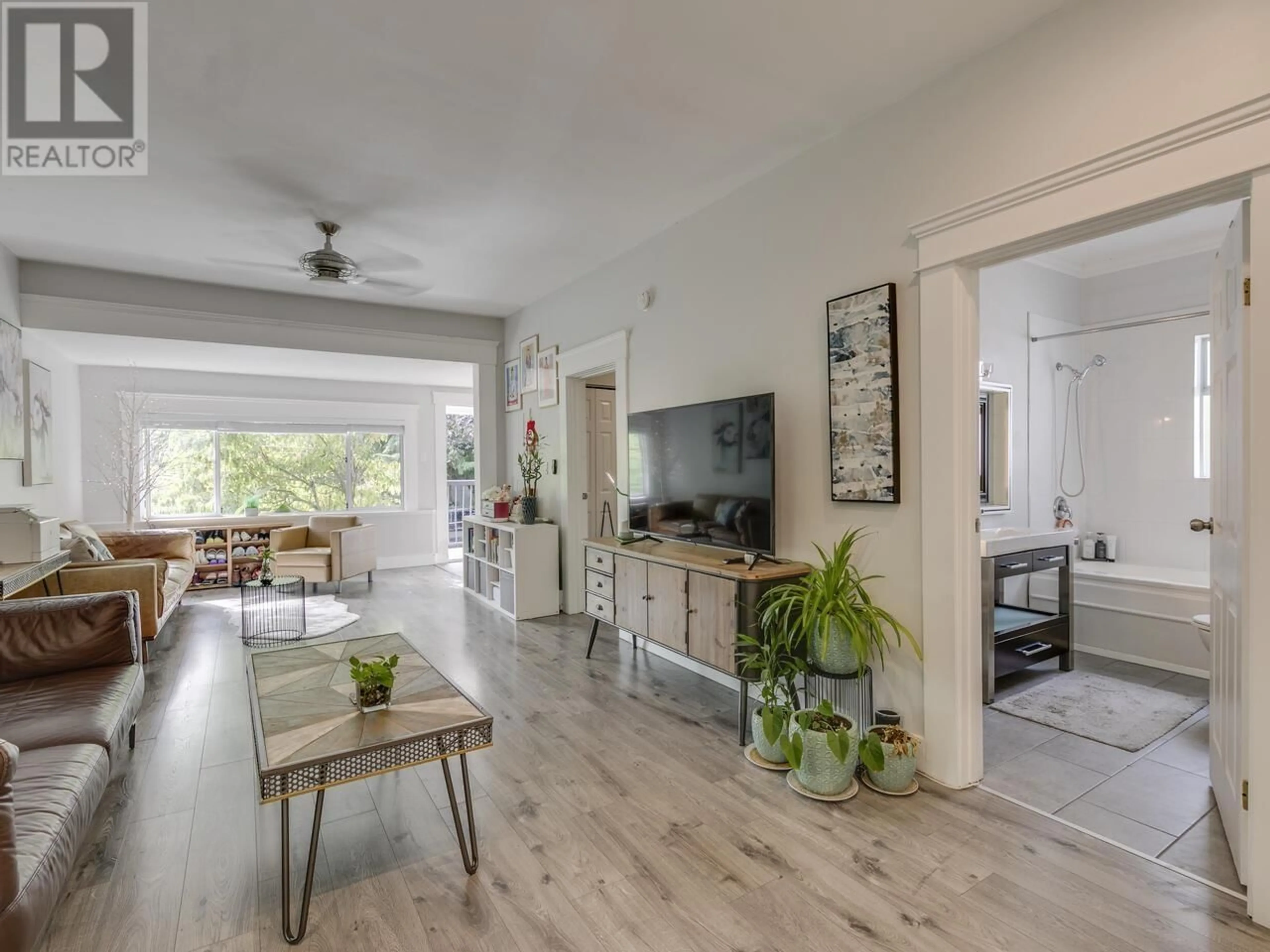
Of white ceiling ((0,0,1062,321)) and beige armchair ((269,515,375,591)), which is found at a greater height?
white ceiling ((0,0,1062,321))

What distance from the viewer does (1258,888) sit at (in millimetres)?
1604

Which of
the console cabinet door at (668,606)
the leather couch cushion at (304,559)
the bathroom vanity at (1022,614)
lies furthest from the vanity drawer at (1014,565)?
the leather couch cushion at (304,559)

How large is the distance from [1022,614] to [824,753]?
213cm

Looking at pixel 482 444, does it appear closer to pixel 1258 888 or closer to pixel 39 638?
pixel 39 638

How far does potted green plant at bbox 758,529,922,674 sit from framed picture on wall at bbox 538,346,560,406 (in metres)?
3.05

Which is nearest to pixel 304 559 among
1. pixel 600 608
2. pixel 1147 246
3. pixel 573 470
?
pixel 573 470

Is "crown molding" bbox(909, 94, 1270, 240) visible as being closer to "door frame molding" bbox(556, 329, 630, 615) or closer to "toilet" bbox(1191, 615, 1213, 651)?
"toilet" bbox(1191, 615, 1213, 651)

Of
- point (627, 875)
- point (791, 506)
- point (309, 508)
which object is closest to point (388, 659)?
point (627, 875)

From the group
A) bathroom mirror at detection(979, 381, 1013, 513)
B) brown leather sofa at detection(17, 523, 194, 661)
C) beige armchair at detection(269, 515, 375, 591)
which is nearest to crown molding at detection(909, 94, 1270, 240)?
bathroom mirror at detection(979, 381, 1013, 513)

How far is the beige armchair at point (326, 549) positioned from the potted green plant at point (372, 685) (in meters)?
4.29

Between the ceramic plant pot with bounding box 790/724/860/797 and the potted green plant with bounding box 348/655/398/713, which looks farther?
the ceramic plant pot with bounding box 790/724/860/797

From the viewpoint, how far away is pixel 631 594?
3561mm

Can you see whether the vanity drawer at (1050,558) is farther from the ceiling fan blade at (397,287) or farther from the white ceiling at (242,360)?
the white ceiling at (242,360)

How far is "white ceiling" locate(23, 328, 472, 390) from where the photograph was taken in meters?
4.94
